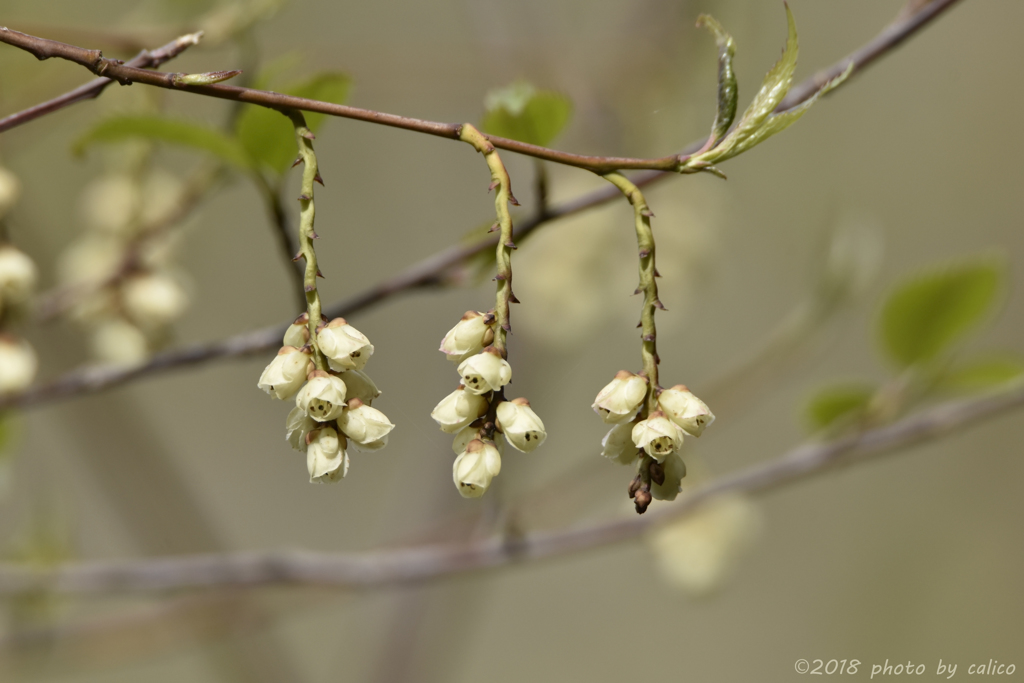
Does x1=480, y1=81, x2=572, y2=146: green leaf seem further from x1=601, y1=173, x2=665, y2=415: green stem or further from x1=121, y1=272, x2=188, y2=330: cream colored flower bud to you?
x1=121, y1=272, x2=188, y2=330: cream colored flower bud

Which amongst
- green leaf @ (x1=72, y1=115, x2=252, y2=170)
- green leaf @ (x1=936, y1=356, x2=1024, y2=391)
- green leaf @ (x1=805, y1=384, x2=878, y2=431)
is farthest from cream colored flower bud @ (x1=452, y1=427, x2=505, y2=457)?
green leaf @ (x1=936, y1=356, x2=1024, y2=391)

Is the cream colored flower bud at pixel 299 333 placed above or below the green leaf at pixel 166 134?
below

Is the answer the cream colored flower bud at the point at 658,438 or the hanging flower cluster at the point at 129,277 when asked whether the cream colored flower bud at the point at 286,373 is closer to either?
the cream colored flower bud at the point at 658,438

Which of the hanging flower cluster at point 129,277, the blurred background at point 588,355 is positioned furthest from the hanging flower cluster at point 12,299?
the blurred background at point 588,355

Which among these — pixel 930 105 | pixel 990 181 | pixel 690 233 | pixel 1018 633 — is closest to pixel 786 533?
pixel 1018 633

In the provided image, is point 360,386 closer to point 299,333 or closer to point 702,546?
point 299,333

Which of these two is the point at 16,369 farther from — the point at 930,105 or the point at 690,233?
the point at 930,105
